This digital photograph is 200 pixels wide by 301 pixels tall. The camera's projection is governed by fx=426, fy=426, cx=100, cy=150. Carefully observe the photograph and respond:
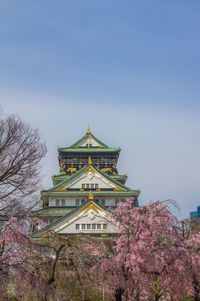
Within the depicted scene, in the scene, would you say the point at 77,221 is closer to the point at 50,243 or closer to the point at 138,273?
the point at 50,243

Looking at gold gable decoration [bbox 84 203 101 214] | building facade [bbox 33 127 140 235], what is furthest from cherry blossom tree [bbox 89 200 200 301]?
gold gable decoration [bbox 84 203 101 214]

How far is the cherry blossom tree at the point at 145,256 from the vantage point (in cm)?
1634

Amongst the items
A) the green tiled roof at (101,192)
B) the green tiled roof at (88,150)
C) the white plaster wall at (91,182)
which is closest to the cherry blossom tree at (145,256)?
the green tiled roof at (101,192)

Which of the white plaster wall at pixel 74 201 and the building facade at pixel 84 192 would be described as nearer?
the building facade at pixel 84 192

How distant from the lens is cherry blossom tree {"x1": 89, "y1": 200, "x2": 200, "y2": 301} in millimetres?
16344

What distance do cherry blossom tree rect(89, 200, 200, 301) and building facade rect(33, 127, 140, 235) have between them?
10292 millimetres

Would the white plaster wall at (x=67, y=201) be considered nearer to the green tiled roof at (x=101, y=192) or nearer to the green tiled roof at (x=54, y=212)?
the green tiled roof at (x=101, y=192)

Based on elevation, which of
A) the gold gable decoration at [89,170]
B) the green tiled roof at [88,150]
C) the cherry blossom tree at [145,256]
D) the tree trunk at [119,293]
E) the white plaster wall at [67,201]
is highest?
the green tiled roof at [88,150]

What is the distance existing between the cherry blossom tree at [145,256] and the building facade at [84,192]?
10.3 meters

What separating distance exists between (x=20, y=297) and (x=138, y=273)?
5450 millimetres

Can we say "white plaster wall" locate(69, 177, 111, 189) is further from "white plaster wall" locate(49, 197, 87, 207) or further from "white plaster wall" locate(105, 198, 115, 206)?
"white plaster wall" locate(49, 197, 87, 207)

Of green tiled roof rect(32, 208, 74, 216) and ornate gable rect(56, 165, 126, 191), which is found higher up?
ornate gable rect(56, 165, 126, 191)

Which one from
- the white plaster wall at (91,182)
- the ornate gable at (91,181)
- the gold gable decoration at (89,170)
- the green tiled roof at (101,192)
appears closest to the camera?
the green tiled roof at (101,192)

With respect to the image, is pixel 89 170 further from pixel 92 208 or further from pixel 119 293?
pixel 119 293
